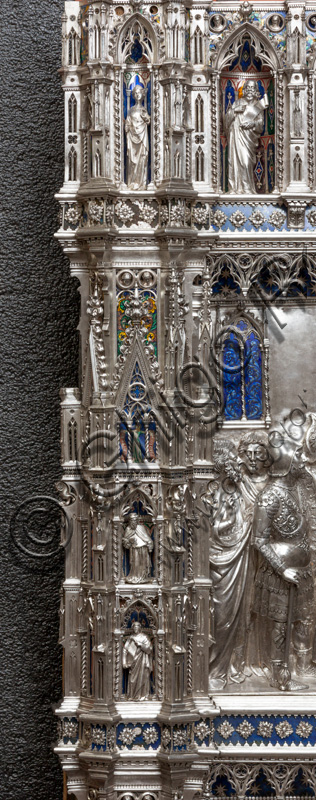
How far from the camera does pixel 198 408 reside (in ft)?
26.7

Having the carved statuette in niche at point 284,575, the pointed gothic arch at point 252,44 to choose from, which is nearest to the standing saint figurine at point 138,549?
the carved statuette in niche at point 284,575

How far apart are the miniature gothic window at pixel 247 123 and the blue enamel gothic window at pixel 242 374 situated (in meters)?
1.05

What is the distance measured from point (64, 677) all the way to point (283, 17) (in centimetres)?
492

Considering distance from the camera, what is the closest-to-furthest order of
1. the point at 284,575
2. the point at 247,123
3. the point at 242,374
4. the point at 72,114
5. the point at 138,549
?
the point at 138,549
the point at 72,114
the point at 284,575
the point at 247,123
the point at 242,374

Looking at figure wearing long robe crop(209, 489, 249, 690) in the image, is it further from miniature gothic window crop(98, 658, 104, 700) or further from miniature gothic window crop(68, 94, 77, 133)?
miniature gothic window crop(68, 94, 77, 133)

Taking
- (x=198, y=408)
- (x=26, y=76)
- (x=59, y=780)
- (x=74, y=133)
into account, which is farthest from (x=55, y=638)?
(x=26, y=76)

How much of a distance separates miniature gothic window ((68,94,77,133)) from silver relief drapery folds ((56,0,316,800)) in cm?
2

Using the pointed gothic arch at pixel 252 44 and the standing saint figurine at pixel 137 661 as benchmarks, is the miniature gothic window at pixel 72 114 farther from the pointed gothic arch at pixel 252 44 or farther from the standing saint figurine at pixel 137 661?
the standing saint figurine at pixel 137 661

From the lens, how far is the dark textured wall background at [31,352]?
924 centimetres

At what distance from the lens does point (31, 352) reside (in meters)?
9.30

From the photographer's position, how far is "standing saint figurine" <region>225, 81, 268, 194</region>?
841 centimetres

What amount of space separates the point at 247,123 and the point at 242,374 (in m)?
1.82

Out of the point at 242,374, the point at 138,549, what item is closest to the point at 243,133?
the point at 242,374

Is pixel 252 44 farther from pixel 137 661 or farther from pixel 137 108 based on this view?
pixel 137 661
